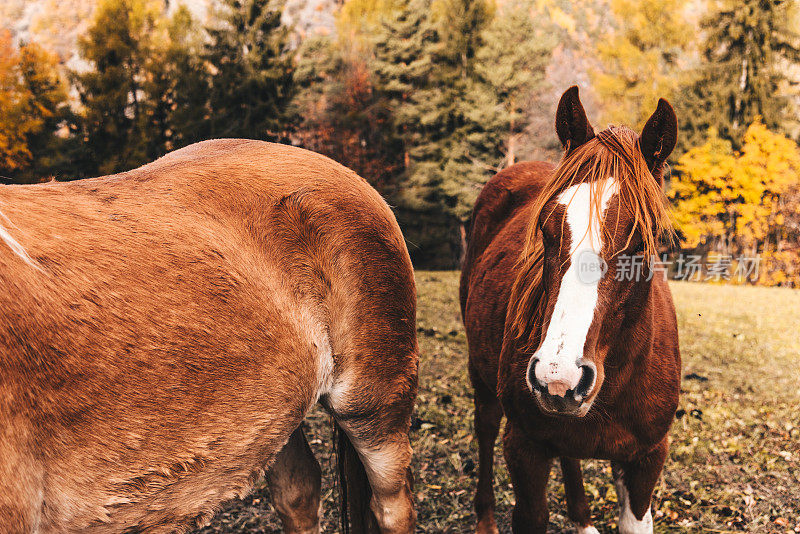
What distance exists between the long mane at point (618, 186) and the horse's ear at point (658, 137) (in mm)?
40

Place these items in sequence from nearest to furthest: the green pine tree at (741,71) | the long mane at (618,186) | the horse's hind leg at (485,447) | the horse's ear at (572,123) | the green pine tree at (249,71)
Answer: the long mane at (618,186) < the horse's ear at (572,123) < the horse's hind leg at (485,447) < the green pine tree at (741,71) < the green pine tree at (249,71)

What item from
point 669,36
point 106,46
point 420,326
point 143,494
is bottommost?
point 420,326

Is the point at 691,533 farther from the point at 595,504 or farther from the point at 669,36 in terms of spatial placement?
the point at 669,36

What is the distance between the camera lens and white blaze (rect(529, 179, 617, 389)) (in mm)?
1759

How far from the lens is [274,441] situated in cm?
199

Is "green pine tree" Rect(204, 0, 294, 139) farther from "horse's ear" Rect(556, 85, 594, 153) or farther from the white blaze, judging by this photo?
the white blaze

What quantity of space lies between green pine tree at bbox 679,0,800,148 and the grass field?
21.4 m

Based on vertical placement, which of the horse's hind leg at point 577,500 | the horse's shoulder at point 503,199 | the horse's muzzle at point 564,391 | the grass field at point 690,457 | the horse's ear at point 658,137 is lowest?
the grass field at point 690,457

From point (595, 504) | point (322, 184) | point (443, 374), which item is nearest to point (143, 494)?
point (322, 184)

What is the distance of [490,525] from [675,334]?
1687mm

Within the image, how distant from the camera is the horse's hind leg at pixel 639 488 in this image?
2496 mm

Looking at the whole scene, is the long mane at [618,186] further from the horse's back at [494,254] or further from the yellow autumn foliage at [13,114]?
the yellow autumn foliage at [13,114]

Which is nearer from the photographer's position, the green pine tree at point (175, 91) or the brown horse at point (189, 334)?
the brown horse at point (189, 334)

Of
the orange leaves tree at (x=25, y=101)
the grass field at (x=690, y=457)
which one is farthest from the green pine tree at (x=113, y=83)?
the grass field at (x=690, y=457)
